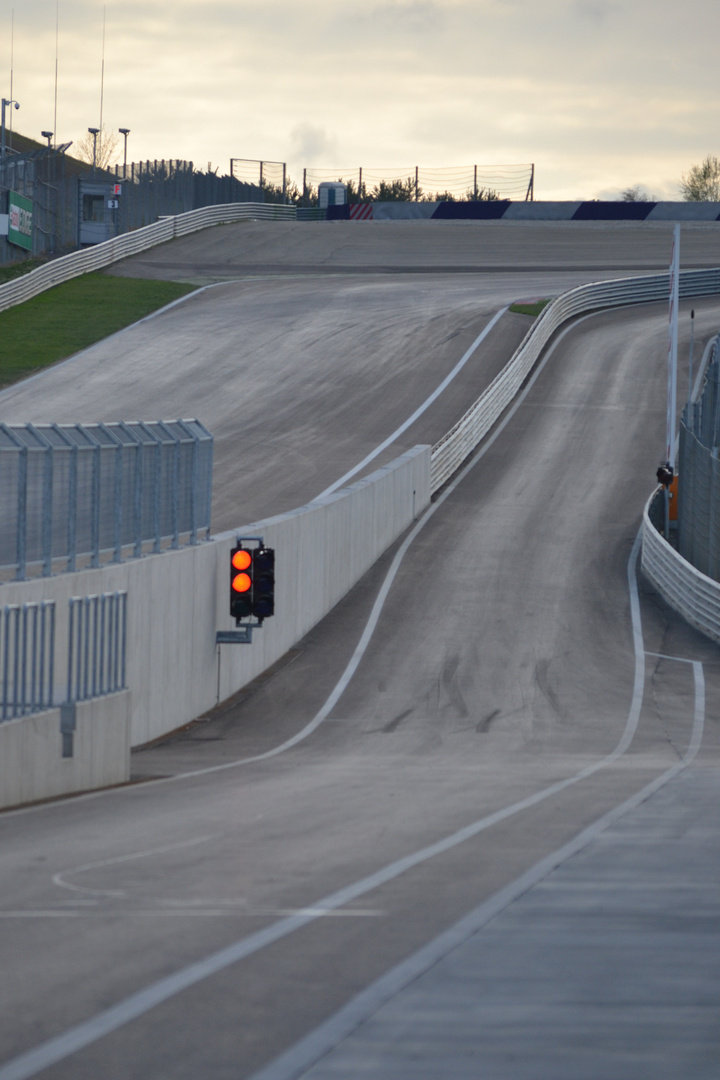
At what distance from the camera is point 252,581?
19.2 m

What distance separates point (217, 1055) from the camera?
16.6 feet

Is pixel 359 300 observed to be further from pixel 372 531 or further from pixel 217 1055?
pixel 217 1055

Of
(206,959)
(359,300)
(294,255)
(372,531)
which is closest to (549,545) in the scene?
(372,531)

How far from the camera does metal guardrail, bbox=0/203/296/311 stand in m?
60.1

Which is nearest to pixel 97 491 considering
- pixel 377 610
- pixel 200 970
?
pixel 200 970

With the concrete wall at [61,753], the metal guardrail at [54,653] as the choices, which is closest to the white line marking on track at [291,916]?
the concrete wall at [61,753]

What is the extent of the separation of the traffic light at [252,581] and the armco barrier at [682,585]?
1092 centimetres

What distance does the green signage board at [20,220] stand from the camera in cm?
6562

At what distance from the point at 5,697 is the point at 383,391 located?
121 feet

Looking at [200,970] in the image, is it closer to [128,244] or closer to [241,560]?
[241,560]

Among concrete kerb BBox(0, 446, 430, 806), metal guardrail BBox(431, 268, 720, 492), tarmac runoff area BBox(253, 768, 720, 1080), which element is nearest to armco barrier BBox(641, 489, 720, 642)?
concrete kerb BBox(0, 446, 430, 806)

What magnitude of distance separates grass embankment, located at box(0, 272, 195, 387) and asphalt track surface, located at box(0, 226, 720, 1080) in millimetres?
24222

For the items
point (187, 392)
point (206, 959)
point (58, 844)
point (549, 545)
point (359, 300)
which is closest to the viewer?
point (206, 959)

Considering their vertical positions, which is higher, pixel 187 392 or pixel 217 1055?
pixel 187 392
